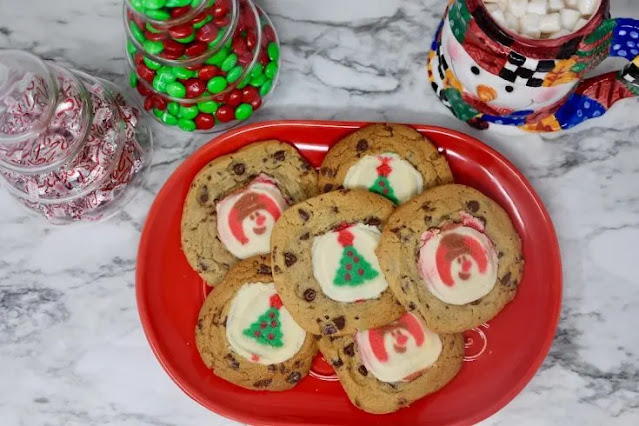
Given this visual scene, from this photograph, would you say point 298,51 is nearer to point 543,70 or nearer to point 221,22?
point 221,22

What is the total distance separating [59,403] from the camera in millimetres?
1127

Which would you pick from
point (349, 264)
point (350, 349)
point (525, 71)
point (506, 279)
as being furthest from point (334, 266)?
point (525, 71)

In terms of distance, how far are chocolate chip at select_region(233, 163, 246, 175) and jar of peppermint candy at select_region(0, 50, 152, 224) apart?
6.1 inches

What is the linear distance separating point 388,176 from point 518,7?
0.96 ft

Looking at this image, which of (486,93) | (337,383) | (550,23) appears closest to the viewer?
(550,23)

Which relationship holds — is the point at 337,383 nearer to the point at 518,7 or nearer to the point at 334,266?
the point at 334,266

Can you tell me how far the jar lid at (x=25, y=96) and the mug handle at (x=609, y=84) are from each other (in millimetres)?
650

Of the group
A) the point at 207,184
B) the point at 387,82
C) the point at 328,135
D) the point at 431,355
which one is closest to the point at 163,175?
the point at 207,184

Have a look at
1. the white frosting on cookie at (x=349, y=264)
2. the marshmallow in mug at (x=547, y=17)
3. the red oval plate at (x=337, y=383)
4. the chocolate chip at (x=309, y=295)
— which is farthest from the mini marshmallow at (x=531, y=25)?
the chocolate chip at (x=309, y=295)

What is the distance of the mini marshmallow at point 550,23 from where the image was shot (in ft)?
2.74

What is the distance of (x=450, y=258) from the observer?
969mm

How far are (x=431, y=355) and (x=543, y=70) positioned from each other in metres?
0.41

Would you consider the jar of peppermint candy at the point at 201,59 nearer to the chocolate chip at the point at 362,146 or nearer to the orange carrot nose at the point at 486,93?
the chocolate chip at the point at 362,146

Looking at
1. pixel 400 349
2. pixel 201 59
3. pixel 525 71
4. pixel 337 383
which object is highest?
pixel 525 71
